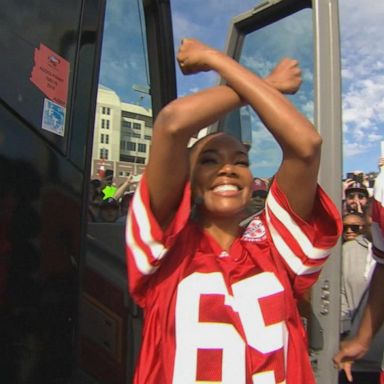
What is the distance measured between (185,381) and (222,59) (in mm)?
811

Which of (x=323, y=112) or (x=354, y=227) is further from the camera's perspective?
(x=354, y=227)

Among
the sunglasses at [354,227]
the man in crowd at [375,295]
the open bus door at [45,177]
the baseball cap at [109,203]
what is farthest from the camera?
the sunglasses at [354,227]

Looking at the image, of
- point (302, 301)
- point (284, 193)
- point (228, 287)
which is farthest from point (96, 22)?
A: point (302, 301)

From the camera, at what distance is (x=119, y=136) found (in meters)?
2.28

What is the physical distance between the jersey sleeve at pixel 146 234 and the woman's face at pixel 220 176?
0.36ft

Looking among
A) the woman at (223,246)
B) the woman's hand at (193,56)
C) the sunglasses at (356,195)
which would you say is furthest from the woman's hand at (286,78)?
the sunglasses at (356,195)

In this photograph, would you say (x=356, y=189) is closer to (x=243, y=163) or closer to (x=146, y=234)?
(x=243, y=163)

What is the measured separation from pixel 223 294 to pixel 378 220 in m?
0.74

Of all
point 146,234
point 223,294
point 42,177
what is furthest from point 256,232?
point 42,177

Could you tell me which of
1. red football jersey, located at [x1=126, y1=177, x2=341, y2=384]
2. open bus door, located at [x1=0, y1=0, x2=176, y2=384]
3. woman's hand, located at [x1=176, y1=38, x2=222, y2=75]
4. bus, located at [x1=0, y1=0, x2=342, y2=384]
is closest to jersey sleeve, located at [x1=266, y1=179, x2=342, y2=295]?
red football jersey, located at [x1=126, y1=177, x2=341, y2=384]

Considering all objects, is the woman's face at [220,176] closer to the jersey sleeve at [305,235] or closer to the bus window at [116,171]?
the jersey sleeve at [305,235]

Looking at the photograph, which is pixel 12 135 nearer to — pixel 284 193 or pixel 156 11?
pixel 284 193

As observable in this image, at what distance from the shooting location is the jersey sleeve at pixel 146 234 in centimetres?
117

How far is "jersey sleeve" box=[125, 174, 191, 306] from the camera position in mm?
1174
